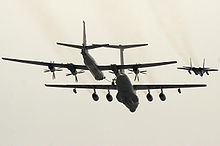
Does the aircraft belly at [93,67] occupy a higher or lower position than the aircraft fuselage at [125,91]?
higher

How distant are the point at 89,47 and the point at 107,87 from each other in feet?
53.2

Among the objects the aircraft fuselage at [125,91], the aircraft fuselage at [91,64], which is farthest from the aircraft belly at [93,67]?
the aircraft fuselage at [125,91]

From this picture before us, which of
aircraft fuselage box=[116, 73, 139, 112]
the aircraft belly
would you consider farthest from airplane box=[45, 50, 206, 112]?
the aircraft belly

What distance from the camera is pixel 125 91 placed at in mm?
89688

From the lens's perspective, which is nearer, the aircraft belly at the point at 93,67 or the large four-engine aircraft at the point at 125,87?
the large four-engine aircraft at the point at 125,87

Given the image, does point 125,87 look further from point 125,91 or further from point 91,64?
point 91,64

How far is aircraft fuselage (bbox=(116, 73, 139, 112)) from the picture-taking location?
87.1m

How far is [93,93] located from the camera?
10419 centimetres

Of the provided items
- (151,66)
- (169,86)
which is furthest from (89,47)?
(169,86)

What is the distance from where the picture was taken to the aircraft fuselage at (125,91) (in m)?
87.1

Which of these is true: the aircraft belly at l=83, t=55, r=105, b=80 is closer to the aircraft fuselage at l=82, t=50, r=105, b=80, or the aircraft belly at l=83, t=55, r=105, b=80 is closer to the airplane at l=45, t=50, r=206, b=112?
the aircraft fuselage at l=82, t=50, r=105, b=80

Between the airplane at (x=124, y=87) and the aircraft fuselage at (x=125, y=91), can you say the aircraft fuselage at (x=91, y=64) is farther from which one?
the aircraft fuselage at (x=125, y=91)

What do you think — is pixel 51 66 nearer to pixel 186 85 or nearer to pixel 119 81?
pixel 119 81

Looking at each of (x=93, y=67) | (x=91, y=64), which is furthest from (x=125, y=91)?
(x=91, y=64)
